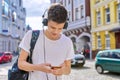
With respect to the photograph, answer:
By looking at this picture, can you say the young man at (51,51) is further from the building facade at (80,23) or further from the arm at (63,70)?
the building facade at (80,23)

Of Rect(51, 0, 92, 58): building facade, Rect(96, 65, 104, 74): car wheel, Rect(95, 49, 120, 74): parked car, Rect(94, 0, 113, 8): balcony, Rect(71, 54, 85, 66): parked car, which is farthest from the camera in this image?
Rect(51, 0, 92, 58): building facade

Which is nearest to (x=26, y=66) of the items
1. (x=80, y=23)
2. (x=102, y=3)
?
(x=102, y=3)

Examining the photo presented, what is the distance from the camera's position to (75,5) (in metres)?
38.2

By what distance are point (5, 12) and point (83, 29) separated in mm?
20831

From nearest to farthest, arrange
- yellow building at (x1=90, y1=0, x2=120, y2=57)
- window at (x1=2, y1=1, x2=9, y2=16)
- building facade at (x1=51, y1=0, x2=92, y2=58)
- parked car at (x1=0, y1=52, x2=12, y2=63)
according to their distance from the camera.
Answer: yellow building at (x1=90, y1=0, x2=120, y2=57), parked car at (x1=0, y1=52, x2=12, y2=63), building facade at (x1=51, y1=0, x2=92, y2=58), window at (x1=2, y1=1, x2=9, y2=16)

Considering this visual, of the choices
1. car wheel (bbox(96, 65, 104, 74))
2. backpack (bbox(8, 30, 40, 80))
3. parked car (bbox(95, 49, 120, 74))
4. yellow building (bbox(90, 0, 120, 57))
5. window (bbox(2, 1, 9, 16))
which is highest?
window (bbox(2, 1, 9, 16))

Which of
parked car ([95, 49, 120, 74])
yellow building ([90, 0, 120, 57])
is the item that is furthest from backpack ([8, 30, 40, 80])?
yellow building ([90, 0, 120, 57])

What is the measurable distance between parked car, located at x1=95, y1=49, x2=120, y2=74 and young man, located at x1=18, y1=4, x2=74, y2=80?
11807 millimetres

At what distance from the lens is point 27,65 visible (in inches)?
107

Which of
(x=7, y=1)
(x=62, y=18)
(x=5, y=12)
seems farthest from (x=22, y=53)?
(x=7, y=1)

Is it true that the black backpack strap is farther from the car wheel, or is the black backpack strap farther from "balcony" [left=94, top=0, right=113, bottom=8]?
"balcony" [left=94, top=0, right=113, bottom=8]

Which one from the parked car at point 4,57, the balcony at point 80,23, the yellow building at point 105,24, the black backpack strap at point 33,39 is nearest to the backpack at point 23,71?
the black backpack strap at point 33,39

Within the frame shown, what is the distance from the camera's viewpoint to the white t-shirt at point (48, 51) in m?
2.86

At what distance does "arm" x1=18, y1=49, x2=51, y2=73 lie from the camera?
2.62 m
